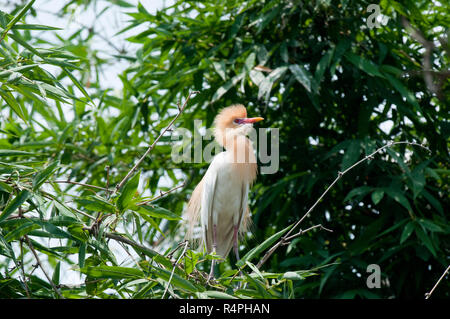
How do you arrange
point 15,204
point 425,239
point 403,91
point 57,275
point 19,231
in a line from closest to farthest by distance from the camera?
point 15,204
point 19,231
point 57,275
point 425,239
point 403,91

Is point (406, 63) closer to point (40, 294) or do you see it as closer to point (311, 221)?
point (311, 221)

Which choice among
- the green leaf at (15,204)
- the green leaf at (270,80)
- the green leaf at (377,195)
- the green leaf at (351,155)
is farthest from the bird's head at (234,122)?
the green leaf at (15,204)

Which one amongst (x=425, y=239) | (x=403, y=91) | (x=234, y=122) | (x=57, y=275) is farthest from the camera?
(x=234, y=122)

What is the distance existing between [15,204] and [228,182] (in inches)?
49.6

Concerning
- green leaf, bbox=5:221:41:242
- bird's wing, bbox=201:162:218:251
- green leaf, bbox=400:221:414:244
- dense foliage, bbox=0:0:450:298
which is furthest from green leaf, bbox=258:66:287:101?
green leaf, bbox=5:221:41:242

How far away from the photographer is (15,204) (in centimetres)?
153

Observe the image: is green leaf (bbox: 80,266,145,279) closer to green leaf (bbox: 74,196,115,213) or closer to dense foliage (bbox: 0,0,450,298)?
green leaf (bbox: 74,196,115,213)

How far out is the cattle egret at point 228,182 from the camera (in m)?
2.59

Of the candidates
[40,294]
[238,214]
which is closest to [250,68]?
[238,214]

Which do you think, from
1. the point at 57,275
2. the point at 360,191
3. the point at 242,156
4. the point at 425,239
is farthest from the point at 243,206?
the point at 57,275

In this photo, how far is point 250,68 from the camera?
265 cm

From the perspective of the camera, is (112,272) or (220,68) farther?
(220,68)

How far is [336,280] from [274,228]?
46 centimetres

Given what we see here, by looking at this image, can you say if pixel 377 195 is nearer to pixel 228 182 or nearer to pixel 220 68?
pixel 228 182
